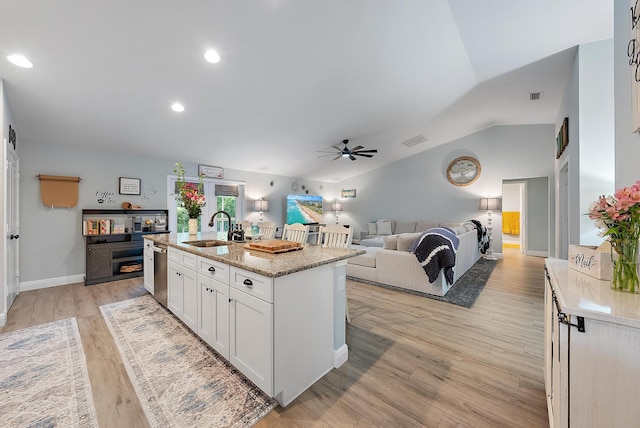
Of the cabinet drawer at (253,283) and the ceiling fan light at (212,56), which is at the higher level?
the ceiling fan light at (212,56)

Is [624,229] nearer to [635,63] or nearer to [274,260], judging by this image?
[635,63]

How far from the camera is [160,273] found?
3094 mm

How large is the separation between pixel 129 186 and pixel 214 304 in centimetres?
398

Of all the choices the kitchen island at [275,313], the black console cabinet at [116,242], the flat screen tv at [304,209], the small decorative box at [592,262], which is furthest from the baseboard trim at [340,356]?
the flat screen tv at [304,209]

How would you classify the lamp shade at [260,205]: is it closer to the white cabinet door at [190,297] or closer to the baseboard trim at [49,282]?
the baseboard trim at [49,282]

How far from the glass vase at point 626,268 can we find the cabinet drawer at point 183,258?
8.64ft

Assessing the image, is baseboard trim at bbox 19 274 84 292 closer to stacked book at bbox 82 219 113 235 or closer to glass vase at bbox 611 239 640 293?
stacked book at bbox 82 219 113 235

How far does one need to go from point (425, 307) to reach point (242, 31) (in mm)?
3641

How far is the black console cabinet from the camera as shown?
4.14m

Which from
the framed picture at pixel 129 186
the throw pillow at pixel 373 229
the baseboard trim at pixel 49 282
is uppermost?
the framed picture at pixel 129 186

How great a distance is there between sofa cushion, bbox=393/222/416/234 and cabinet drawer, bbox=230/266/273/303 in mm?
6470

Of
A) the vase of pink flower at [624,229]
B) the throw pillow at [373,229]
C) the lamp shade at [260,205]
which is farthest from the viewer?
the throw pillow at [373,229]

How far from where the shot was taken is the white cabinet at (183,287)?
233 cm

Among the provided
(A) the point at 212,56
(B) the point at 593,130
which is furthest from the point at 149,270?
(B) the point at 593,130
